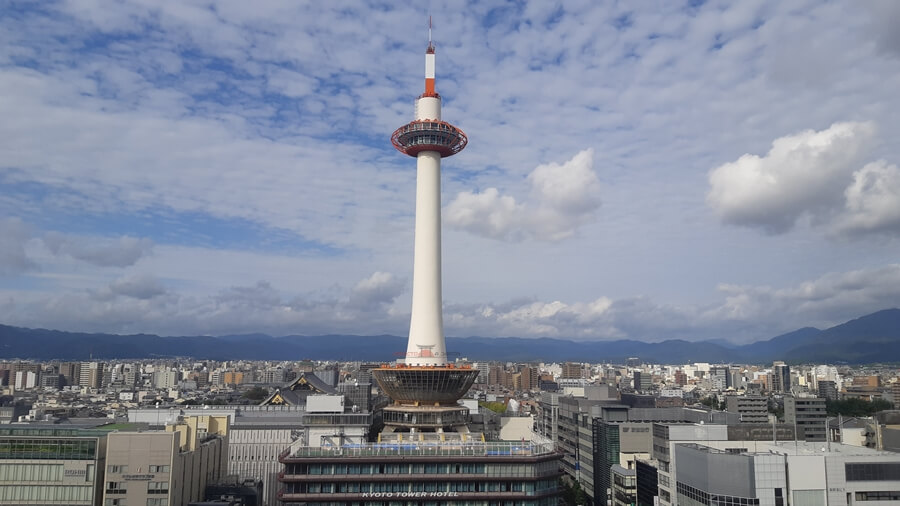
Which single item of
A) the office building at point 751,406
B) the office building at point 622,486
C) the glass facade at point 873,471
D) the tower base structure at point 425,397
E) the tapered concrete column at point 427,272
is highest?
the tapered concrete column at point 427,272

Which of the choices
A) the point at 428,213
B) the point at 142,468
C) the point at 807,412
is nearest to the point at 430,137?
the point at 428,213

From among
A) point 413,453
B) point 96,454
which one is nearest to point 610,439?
point 413,453

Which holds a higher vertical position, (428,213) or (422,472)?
(428,213)

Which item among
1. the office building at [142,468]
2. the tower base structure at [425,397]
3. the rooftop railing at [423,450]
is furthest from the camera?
the tower base structure at [425,397]

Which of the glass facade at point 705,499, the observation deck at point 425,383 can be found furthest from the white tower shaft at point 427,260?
the glass facade at point 705,499

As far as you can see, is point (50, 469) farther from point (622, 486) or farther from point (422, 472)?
Result: point (622, 486)

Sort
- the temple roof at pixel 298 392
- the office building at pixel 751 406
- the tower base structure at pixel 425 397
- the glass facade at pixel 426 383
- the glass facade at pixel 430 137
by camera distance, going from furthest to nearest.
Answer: the office building at pixel 751 406 < the temple roof at pixel 298 392 < the glass facade at pixel 430 137 < the glass facade at pixel 426 383 < the tower base structure at pixel 425 397

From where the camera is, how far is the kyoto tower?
294 ft

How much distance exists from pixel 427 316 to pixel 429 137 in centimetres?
2529

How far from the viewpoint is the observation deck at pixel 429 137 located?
10212cm

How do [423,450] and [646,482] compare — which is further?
[646,482]

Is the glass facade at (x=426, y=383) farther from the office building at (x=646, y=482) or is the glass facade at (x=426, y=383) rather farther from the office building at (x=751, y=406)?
the office building at (x=751, y=406)

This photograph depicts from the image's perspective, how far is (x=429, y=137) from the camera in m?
102

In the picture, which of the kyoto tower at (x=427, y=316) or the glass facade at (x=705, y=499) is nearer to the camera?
the glass facade at (x=705, y=499)
